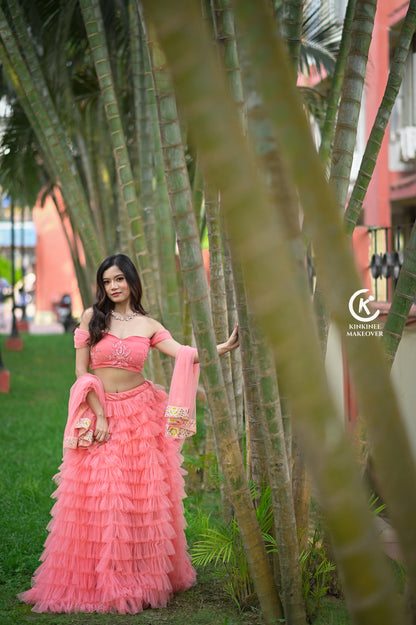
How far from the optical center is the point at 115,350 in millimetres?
3934

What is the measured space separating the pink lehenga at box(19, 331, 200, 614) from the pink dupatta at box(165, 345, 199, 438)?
0.10m

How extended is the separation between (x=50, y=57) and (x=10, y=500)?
166 inches

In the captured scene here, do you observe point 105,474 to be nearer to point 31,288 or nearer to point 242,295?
point 242,295

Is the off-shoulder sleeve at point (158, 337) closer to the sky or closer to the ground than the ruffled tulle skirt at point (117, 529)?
closer to the sky

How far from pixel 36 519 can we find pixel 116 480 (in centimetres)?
164

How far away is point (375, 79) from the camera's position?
1234 centimetres

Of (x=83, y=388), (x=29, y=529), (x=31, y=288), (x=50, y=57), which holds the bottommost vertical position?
(x=29, y=529)

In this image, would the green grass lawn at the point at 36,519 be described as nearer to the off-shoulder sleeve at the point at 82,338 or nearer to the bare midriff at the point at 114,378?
the bare midriff at the point at 114,378

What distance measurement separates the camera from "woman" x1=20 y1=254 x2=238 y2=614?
366 centimetres

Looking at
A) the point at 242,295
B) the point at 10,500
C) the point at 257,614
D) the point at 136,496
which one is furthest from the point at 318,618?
the point at 10,500

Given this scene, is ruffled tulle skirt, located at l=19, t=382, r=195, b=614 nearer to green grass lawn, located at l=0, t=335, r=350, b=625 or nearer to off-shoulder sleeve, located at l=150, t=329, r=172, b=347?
green grass lawn, located at l=0, t=335, r=350, b=625

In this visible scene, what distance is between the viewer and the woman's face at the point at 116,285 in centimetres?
401

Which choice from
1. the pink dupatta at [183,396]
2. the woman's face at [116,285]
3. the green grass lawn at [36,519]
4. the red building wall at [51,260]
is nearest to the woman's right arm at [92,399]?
the woman's face at [116,285]

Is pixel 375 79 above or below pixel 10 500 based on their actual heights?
above
